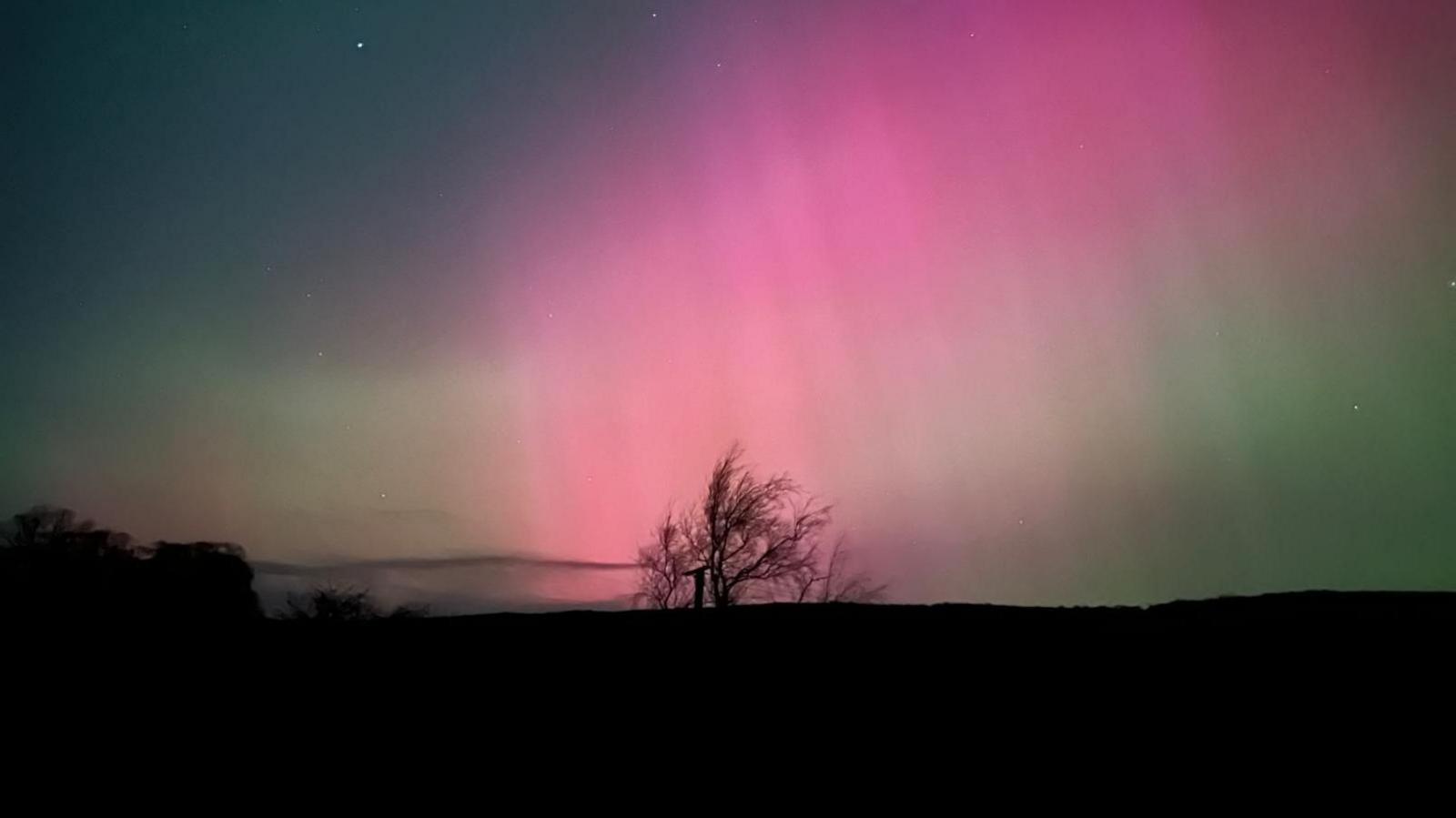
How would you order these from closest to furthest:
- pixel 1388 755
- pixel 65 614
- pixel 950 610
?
pixel 1388 755
pixel 950 610
pixel 65 614

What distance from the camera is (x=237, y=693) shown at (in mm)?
9516

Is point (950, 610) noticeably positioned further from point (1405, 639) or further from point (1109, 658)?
point (1405, 639)

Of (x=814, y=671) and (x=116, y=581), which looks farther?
(x=116, y=581)

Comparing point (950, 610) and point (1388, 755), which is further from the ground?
point (950, 610)

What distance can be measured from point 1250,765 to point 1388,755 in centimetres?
115

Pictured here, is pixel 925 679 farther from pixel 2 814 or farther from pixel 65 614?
pixel 65 614

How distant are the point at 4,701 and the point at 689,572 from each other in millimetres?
28128

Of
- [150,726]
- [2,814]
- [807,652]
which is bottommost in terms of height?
[2,814]

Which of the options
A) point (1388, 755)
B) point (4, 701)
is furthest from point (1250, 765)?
point (4, 701)

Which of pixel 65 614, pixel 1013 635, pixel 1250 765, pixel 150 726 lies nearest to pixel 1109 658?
pixel 1013 635

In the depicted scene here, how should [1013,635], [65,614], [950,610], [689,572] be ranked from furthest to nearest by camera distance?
1. [689,572]
2. [65,614]
3. [950,610]
4. [1013,635]

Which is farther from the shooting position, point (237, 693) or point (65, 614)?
point (65, 614)

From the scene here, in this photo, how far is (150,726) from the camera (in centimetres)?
910

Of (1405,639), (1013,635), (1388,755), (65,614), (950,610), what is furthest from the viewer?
(65,614)
